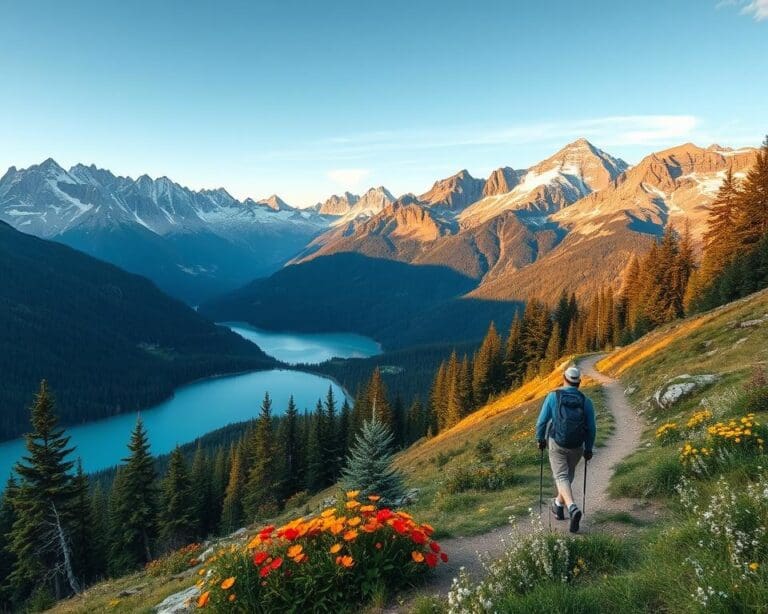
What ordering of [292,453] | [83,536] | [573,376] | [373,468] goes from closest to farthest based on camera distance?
1. [573,376]
2. [373,468]
3. [83,536]
4. [292,453]

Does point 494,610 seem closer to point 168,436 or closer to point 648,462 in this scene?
point 648,462

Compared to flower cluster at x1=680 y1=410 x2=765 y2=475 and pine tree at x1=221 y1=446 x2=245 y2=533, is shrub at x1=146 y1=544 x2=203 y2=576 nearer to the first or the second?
flower cluster at x1=680 y1=410 x2=765 y2=475

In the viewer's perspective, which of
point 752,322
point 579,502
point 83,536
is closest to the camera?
point 579,502

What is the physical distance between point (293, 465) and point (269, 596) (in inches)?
2566

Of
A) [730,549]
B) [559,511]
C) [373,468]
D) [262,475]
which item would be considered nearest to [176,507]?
[262,475]

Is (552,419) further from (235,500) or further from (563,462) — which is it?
(235,500)

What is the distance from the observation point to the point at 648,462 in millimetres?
12562

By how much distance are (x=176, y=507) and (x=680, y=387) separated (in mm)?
46493

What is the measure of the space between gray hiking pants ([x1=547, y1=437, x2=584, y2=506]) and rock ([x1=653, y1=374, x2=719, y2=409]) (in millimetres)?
13534

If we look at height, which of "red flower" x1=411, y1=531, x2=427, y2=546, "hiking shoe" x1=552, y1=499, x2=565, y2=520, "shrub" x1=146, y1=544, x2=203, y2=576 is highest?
"red flower" x1=411, y1=531, x2=427, y2=546

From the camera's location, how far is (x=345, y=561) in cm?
570

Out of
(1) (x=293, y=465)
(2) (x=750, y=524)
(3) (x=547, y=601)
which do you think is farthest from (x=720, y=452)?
(1) (x=293, y=465)

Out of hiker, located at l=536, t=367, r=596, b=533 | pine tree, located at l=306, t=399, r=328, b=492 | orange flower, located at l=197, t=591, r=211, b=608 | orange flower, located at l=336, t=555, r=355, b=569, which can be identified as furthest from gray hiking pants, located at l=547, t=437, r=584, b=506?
pine tree, located at l=306, t=399, r=328, b=492

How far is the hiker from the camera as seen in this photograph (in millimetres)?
8711
